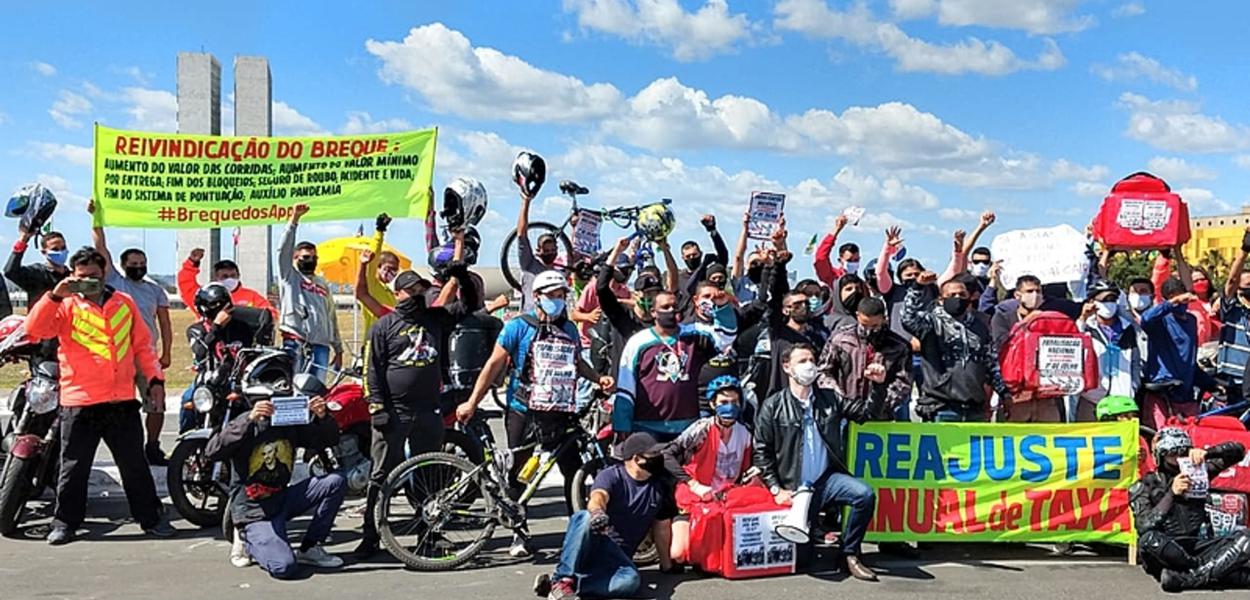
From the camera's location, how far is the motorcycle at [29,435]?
7059 mm

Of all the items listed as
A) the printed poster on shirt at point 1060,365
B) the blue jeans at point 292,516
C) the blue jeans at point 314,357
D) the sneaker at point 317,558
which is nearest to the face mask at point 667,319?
the blue jeans at point 292,516

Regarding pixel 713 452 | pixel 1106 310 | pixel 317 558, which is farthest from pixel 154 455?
pixel 1106 310

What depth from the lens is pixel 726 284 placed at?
9320 mm

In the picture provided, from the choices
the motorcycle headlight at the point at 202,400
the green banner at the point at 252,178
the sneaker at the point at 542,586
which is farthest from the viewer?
the green banner at the point at 252,178

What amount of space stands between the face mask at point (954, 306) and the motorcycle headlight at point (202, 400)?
5212 millimetres

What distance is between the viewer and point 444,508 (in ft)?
21.2

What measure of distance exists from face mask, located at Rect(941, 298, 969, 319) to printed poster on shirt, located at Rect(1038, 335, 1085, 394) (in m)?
0.62

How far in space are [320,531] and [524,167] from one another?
3676mm

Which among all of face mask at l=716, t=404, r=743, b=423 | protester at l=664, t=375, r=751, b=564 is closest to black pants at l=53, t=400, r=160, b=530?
protester at l=664, t=375, r=751, b=564

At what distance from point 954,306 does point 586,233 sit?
425 cm

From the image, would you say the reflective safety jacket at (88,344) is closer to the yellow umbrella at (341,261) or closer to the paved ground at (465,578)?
the paved ground at (465,578)

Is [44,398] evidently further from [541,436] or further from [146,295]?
[541,436]

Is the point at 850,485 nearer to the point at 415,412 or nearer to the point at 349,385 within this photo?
the point at 415,412

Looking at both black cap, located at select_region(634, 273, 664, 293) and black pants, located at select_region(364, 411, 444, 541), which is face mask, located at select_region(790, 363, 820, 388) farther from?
black pants, located at select_region(364, 411, 444, 541)
